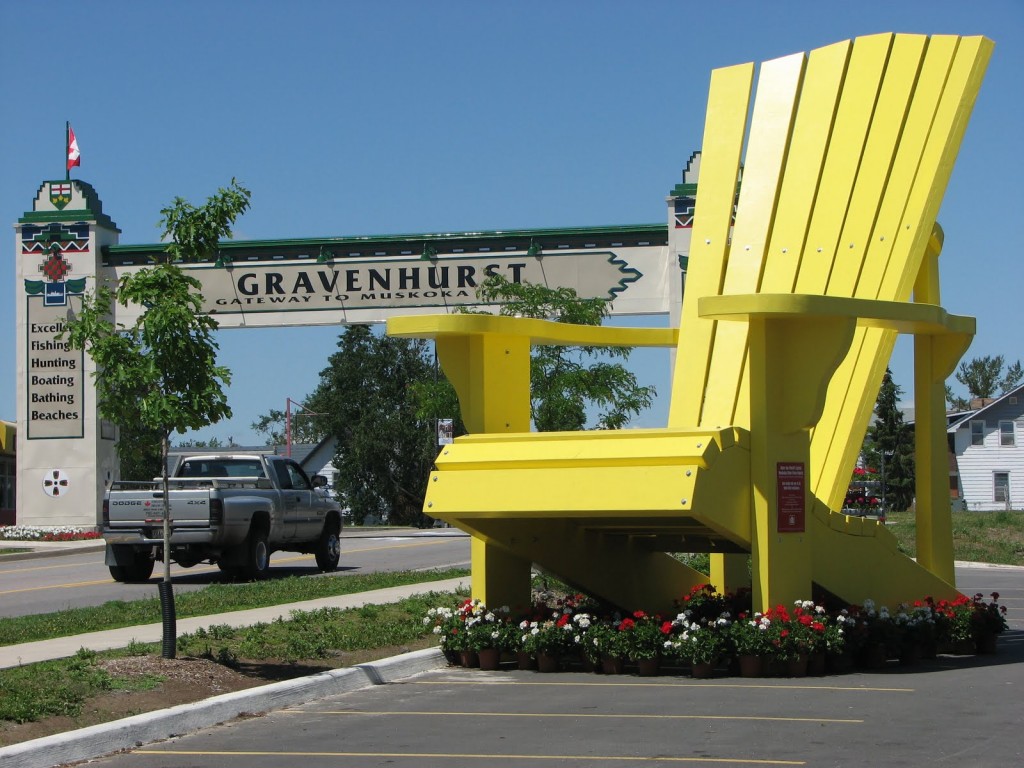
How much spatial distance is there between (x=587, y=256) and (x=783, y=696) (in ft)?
73.0

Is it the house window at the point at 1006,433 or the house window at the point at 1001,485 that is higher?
the house window at the point at 1006,433

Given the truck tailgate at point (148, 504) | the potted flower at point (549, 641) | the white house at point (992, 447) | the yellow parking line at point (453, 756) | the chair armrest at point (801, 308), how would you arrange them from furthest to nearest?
the white house at point (992, 447), the truck tailgate at point (148, 504), the potted flower at point (549, 641), the chair armrest at point (801, 308), the yellow parking line at point (453, 756)

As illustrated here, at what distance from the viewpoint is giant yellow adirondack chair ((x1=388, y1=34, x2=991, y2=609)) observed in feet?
31.8

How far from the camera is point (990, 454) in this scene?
62.3 m

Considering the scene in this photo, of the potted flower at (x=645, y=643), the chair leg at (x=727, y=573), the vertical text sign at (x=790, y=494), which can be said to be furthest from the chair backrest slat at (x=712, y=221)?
the potted flower at (x=645, y=643)

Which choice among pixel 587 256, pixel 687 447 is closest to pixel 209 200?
pixel 687 447

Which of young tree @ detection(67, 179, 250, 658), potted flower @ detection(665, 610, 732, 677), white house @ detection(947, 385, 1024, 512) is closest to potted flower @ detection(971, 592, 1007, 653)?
potted flower @ detection(665, 610, 732, 677)

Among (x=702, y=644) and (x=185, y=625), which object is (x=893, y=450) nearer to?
(x=185, y=625)

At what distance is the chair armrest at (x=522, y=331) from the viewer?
10992mm

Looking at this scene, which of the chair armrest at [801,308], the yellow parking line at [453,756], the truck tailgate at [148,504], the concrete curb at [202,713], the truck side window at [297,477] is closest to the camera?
the yellow parking line at [453,756]

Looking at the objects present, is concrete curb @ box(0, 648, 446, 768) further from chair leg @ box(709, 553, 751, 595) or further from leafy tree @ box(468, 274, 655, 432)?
leafy tree @ box(468, 274, 655, 432)

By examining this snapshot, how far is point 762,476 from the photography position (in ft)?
32.3

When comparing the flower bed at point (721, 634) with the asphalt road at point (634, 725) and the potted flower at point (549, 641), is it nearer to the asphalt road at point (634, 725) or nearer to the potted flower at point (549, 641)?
the potted flower at point (549, 641)

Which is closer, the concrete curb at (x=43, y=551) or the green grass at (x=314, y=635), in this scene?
the green grass at (x=314, y=635)
